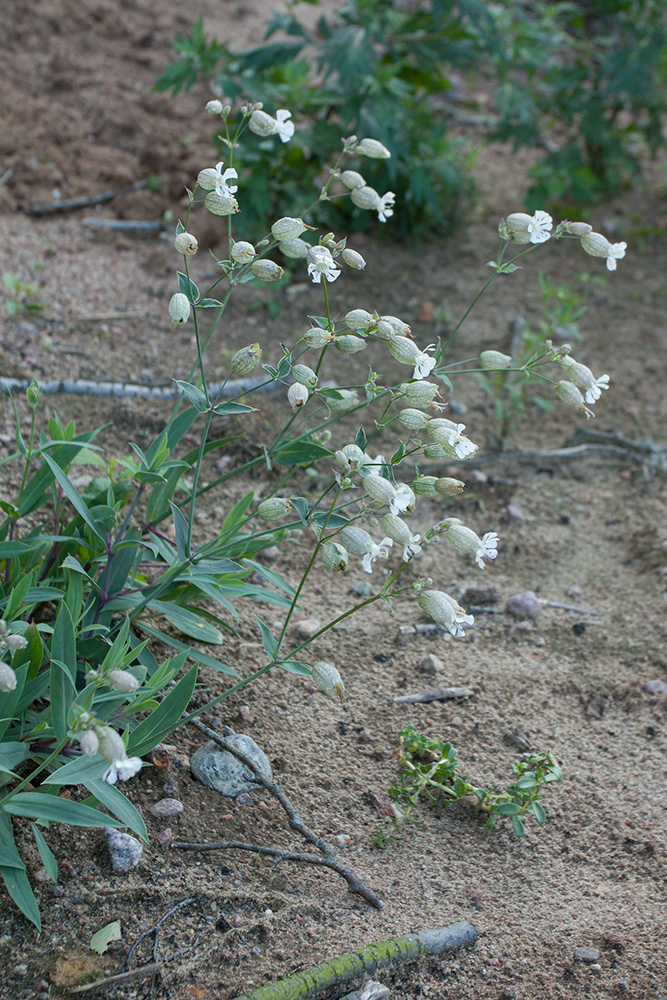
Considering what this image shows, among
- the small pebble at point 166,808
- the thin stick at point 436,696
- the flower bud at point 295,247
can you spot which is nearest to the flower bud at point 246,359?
the flower bud at point 295,247

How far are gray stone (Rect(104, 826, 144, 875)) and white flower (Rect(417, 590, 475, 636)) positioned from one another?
31.4 inches

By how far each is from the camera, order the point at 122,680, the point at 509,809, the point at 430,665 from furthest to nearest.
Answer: the point at 430,665 < the point at 509,809 < the point at 122,680

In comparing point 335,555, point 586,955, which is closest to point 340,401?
point 335,555

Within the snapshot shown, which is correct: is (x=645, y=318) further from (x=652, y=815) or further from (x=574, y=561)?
(x=652, y=815)

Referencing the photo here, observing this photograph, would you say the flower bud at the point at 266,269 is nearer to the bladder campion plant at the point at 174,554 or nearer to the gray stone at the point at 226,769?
the bladder campion plant at the point at 174,554

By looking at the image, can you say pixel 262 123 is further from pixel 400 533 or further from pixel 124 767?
pixel 124 767

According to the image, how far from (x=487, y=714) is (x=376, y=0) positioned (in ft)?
10.7

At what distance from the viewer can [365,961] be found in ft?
5.31

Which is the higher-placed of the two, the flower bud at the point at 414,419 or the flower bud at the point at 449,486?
the flower bud at the point at 414,419

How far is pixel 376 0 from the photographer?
12.5ft

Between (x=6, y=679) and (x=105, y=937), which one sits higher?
(x=6, y=679)

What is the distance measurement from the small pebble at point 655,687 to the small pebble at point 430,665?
60 centimetres

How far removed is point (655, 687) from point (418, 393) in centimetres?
133

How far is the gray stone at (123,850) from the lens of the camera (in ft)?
5.65
